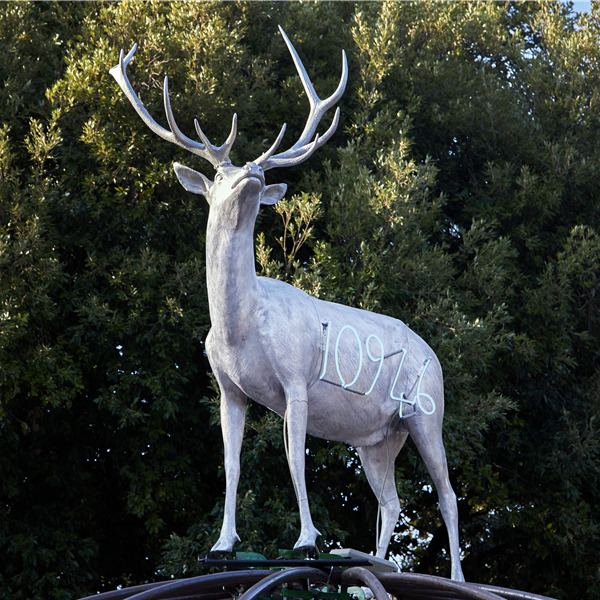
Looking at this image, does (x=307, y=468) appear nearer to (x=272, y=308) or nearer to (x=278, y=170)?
(x=278, y=170)

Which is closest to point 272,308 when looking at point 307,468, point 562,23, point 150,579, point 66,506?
point 307,468

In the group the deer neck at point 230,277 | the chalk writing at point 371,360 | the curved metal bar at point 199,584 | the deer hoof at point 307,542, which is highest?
the deer neck at point 230,277

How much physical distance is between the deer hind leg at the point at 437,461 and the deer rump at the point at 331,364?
0.18ft

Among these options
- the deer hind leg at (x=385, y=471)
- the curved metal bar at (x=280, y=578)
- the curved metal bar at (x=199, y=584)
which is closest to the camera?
the curved metal bar at (x=280, y=578)

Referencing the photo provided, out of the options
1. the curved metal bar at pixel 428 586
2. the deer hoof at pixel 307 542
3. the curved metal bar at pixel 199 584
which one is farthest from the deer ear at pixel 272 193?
the curved metal bar at pixel 428 586

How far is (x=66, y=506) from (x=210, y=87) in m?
5.49

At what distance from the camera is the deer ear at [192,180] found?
646 cm

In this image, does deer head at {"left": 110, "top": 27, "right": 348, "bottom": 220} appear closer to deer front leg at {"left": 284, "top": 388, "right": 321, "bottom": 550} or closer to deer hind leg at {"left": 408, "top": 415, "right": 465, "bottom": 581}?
deer front leg at {"left": 284, "top": 388, "right": 321, "bottom": 550}

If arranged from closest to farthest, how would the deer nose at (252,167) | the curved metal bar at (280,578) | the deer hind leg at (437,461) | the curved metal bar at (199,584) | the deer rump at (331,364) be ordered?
the curved metal bar at (280,578) → the curved metal bar at (199,584) → the deer nose at (252,167) → the deer rump at (331,364) → the deer hind leg at (437,461)

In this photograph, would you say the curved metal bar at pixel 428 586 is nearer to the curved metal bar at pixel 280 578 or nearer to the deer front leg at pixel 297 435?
the curved metal bar at pixel 280 578

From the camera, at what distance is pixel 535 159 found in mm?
14523

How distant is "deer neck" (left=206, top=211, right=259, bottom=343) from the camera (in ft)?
20.1

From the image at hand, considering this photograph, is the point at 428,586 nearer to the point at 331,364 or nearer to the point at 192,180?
the point at 331,364

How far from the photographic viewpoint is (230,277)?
6152mm
